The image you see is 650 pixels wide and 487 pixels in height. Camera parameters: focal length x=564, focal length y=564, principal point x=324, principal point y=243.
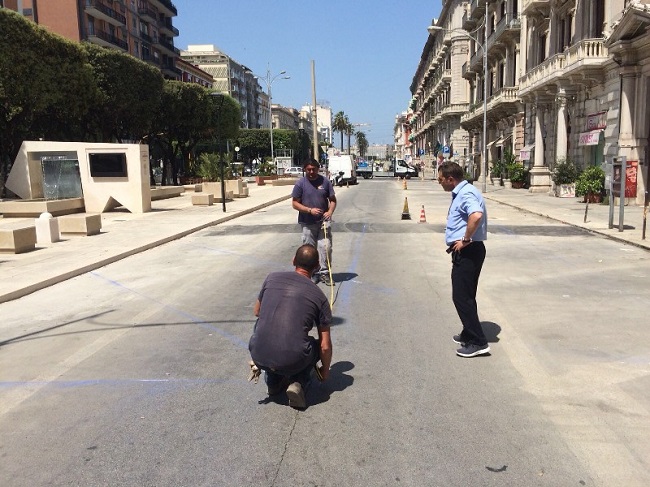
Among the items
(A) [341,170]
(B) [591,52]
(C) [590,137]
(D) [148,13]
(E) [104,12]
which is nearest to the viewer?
(B) [591,52]

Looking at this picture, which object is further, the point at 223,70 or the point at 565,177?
the point at 223,70

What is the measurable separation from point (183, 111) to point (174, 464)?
45.5 meters

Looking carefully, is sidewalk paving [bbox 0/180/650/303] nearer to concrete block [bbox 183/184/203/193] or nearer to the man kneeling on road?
the man kneeling on road

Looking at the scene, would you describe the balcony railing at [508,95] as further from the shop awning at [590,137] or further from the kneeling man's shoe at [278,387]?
the kneeling man's shoe at [278,387]

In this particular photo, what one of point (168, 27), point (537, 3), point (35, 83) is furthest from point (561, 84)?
point (168, 27)

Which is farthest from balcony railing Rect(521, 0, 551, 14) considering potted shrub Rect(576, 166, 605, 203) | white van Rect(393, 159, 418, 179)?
white van Rect(393, 159, 418, 179)

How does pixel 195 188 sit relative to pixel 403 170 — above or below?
below

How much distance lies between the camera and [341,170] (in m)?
46.8

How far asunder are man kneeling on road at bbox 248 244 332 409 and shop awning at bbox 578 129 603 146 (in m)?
25.3

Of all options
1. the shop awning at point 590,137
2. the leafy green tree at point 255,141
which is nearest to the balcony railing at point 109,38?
the leafy green tree at point 255,141

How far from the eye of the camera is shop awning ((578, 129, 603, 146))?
25686 millimetres

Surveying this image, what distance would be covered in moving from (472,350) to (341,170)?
42136mm

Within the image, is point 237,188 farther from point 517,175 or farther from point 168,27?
point 168,27

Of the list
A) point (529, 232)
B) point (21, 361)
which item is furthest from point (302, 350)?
point (529, 232)
